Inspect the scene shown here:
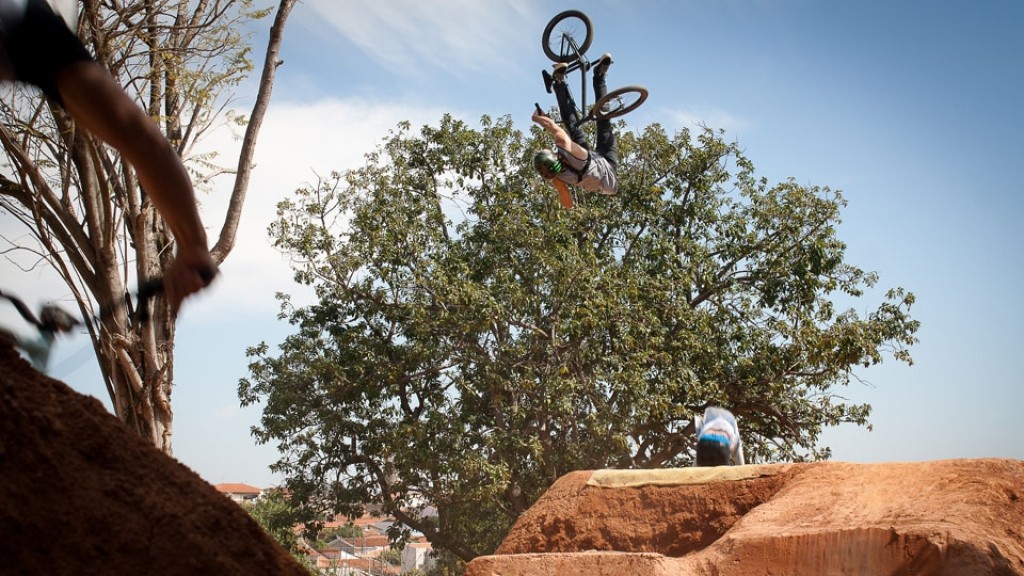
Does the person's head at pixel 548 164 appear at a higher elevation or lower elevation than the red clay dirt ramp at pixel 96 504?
higher

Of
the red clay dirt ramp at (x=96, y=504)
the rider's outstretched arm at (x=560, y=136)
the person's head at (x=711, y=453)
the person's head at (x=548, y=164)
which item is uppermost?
the rider's outstretched arm at (x=560, y=136)

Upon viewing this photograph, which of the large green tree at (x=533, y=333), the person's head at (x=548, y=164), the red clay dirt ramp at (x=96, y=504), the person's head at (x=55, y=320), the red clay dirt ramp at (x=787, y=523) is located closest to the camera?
the red clay dirt ramp at (x=96, y=504)

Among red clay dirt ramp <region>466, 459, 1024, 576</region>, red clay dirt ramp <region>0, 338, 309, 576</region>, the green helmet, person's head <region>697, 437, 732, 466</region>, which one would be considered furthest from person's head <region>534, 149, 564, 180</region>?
red clay dirt ramp <region>0, 338, 309, 576</region>

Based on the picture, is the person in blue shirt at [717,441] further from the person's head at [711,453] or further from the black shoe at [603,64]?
the black shoe at [603,64]

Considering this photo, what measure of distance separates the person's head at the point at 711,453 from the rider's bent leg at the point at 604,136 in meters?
3.04

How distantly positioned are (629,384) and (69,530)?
1385 centimetres

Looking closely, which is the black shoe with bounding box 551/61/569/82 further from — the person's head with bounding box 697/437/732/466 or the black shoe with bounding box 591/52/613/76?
the person's head with bounding box 697/437/732/466

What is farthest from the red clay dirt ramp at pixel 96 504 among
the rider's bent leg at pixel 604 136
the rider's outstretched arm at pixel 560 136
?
the rider's bent leg at pixel 604 136

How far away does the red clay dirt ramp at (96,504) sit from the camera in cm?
127

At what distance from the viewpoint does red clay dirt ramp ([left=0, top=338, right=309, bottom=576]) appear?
1273 mm

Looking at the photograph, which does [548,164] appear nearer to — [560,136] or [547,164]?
[547,164]

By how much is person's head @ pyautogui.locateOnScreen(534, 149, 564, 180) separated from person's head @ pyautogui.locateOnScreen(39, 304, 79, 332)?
20.0ft

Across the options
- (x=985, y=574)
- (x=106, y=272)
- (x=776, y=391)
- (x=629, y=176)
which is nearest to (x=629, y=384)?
(x=776, y=391)

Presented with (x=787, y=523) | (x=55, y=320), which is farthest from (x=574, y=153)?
(x=55, y=320)
